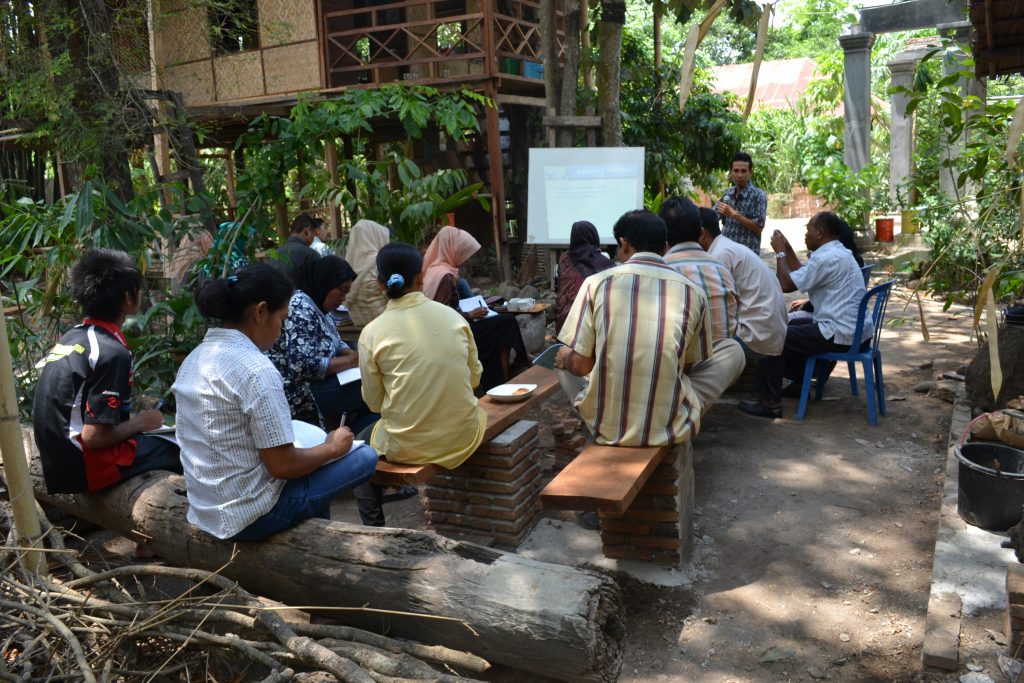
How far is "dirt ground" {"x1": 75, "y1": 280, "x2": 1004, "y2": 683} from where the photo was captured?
3014 mm

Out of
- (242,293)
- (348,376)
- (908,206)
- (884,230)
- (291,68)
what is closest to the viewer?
(242,293)

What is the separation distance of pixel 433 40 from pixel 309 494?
968cm

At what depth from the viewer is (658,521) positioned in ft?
11.8

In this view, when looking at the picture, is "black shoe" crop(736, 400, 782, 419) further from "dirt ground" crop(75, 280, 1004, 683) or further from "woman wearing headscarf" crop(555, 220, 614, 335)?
"woman wearing headscarf" crop(555, 220, 614, 335)

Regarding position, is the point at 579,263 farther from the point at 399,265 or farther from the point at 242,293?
the point at 242,293

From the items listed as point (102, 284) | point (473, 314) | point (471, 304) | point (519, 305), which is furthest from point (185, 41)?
point (102, 284)

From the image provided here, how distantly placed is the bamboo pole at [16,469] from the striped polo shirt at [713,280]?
3115mm

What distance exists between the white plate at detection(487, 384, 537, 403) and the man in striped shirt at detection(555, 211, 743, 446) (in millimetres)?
590

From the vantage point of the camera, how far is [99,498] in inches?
144

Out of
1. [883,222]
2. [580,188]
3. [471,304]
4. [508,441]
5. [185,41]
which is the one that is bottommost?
[508,441]

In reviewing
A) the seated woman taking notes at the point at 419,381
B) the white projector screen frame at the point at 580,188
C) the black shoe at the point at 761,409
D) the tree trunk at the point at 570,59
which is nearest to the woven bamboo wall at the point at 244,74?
the tree trunk at the point at 570,59

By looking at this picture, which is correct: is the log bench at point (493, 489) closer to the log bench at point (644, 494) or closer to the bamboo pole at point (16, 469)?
the log bench at point (644, 494)

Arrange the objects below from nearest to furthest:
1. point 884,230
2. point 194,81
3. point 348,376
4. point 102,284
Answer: point 102,284 → point 348,376 → point 884,230 → point 194,81

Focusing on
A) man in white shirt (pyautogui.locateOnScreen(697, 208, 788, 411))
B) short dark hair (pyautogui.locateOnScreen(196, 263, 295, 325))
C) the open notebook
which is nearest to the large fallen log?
the open notebook
